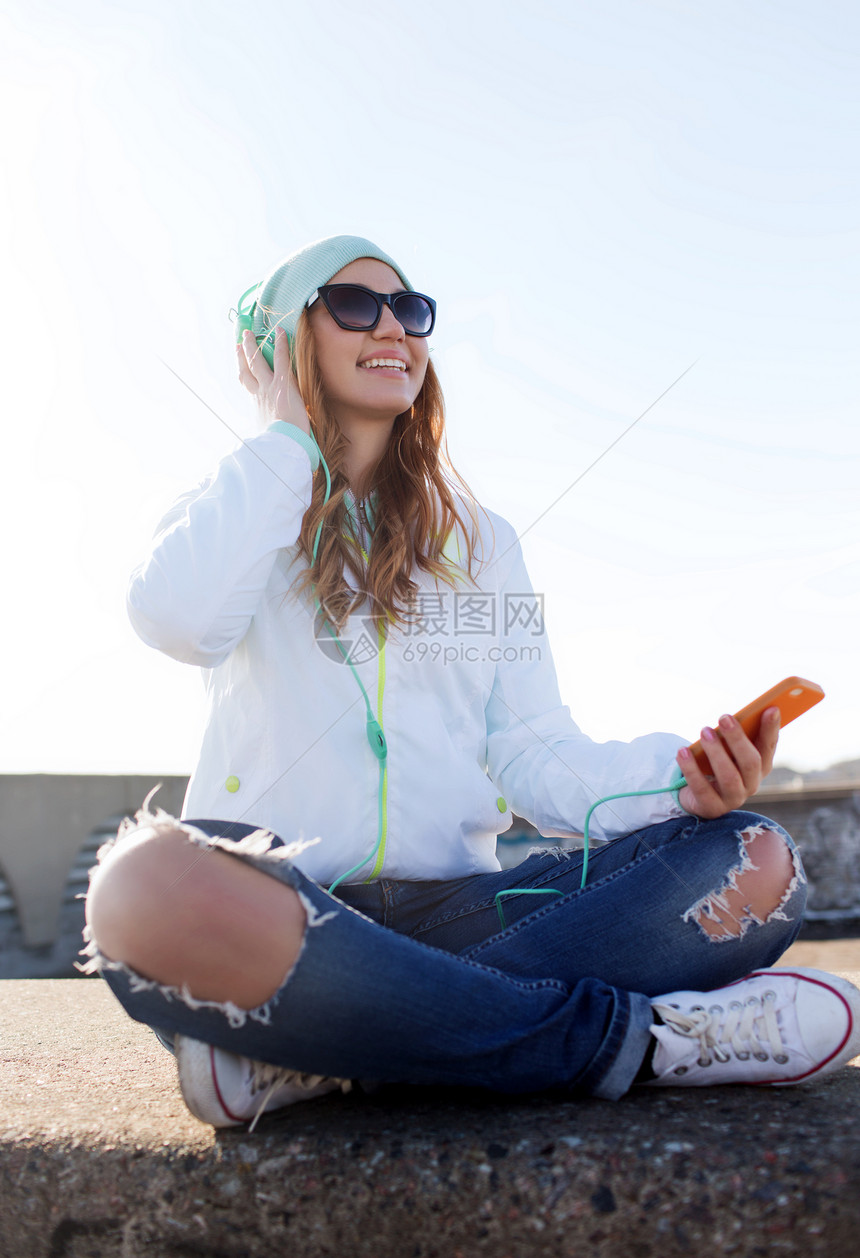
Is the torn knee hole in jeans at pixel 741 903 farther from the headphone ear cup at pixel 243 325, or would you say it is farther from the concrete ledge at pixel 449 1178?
the headphone ear cup at pixel 243 325

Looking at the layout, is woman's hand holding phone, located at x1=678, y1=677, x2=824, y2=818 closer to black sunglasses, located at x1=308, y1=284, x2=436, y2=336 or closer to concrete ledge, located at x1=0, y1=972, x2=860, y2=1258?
concrete ledge, located at x1=0, y1=972, x2=860, y2=1258

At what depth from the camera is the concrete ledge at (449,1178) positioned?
1.04m

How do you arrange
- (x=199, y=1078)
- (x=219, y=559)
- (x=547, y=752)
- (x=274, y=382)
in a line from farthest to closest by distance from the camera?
(x=274, y=382) < (x=547, y=752) < (x=219, y=559) < (x=199, y=1078)

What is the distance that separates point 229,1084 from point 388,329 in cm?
154

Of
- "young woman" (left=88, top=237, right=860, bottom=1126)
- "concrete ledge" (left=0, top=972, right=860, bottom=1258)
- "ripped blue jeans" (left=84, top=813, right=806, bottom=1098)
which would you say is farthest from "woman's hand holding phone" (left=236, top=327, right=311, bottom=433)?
"concrete ledge" (left=0, top=972, right=860, bottom=1258)

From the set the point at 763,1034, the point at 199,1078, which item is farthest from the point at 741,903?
the point at 199,1078

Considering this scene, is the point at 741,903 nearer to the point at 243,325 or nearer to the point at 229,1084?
the point at 229,1084

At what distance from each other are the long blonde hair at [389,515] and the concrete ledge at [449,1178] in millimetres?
915

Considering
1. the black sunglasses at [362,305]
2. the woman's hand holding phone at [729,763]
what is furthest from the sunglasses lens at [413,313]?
the woman's hand holding phone at [729,763]

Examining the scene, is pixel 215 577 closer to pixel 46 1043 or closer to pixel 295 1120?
pixel 295 1120

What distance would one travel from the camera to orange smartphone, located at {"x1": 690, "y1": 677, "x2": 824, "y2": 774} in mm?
1438

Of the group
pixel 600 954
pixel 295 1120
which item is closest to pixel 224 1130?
pixel 295 1120

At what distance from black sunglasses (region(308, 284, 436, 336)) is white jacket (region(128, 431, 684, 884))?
386 mm

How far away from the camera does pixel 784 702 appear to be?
4.80 ft
